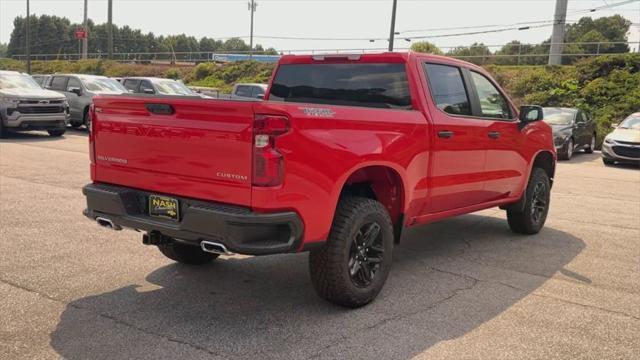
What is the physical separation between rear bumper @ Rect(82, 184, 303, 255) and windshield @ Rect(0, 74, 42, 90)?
14.4 metres

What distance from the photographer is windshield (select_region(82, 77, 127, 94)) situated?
18.9 m

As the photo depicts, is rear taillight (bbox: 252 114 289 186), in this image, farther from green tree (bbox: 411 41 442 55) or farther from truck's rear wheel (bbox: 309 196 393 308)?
green tree (bbox: 411 41 442 55)

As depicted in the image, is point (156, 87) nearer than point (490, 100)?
No

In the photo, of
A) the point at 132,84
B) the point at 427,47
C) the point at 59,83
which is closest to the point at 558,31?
the point at 427,47

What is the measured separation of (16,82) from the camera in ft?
54.6

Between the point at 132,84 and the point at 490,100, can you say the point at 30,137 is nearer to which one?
the point at 132,84

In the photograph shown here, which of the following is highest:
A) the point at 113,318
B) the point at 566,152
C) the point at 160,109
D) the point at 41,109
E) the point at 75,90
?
the point at 160,109

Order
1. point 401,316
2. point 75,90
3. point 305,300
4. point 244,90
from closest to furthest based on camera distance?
1. point 401,316
2. point 305,300
3. point 75,90
4. point 244,90

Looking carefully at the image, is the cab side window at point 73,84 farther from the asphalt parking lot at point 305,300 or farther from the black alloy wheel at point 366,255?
the black alloy wheel at point 366,255

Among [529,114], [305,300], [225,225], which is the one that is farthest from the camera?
[529,114]

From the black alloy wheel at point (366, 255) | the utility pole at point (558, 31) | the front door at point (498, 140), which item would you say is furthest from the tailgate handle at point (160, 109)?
the utility pole at point (558, 31)

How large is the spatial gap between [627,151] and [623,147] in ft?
0.47

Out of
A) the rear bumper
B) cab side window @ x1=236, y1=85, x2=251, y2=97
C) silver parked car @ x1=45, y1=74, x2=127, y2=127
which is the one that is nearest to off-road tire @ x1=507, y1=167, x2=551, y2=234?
the rear bumper

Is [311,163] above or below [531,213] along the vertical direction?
above
